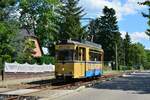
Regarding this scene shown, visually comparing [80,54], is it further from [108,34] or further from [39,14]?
[108,34]

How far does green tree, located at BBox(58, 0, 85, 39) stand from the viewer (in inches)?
3816

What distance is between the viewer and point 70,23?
322ft

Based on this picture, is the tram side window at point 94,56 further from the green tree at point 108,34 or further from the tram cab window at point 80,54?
the green tree at point 108,34

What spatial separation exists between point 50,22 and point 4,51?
42.5ft

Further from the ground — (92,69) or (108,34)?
(108,34)

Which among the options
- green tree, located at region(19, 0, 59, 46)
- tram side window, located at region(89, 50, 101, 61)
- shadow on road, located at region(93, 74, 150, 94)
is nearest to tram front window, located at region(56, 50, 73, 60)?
shadow on road, located at region(93, 74, 150, 94)

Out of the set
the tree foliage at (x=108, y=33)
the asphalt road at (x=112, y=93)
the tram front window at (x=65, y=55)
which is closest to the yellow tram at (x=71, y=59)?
the tram front window at (x=65, y=55)

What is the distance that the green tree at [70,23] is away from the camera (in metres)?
96.9

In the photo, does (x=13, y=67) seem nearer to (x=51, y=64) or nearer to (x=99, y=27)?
(x=51, y=64)

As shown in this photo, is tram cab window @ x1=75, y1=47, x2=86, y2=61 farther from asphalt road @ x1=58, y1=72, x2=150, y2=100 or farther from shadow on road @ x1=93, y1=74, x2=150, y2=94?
asphalt road @ x1=58, y1=72, x2=150, y2=100

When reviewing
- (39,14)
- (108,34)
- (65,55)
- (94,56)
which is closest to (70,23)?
(108,34)

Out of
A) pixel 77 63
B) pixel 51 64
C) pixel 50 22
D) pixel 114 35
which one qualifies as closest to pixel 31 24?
pixel 50 22

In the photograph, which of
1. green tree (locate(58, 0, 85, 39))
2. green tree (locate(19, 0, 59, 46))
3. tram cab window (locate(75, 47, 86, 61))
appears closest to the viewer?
tram cab window (locate(75, 47, 86, 61))

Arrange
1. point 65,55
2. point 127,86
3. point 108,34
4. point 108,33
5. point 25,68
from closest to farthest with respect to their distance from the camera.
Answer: point 127,86 → point 65,55 → point 25,68 → point 108,34 → point 108,33
